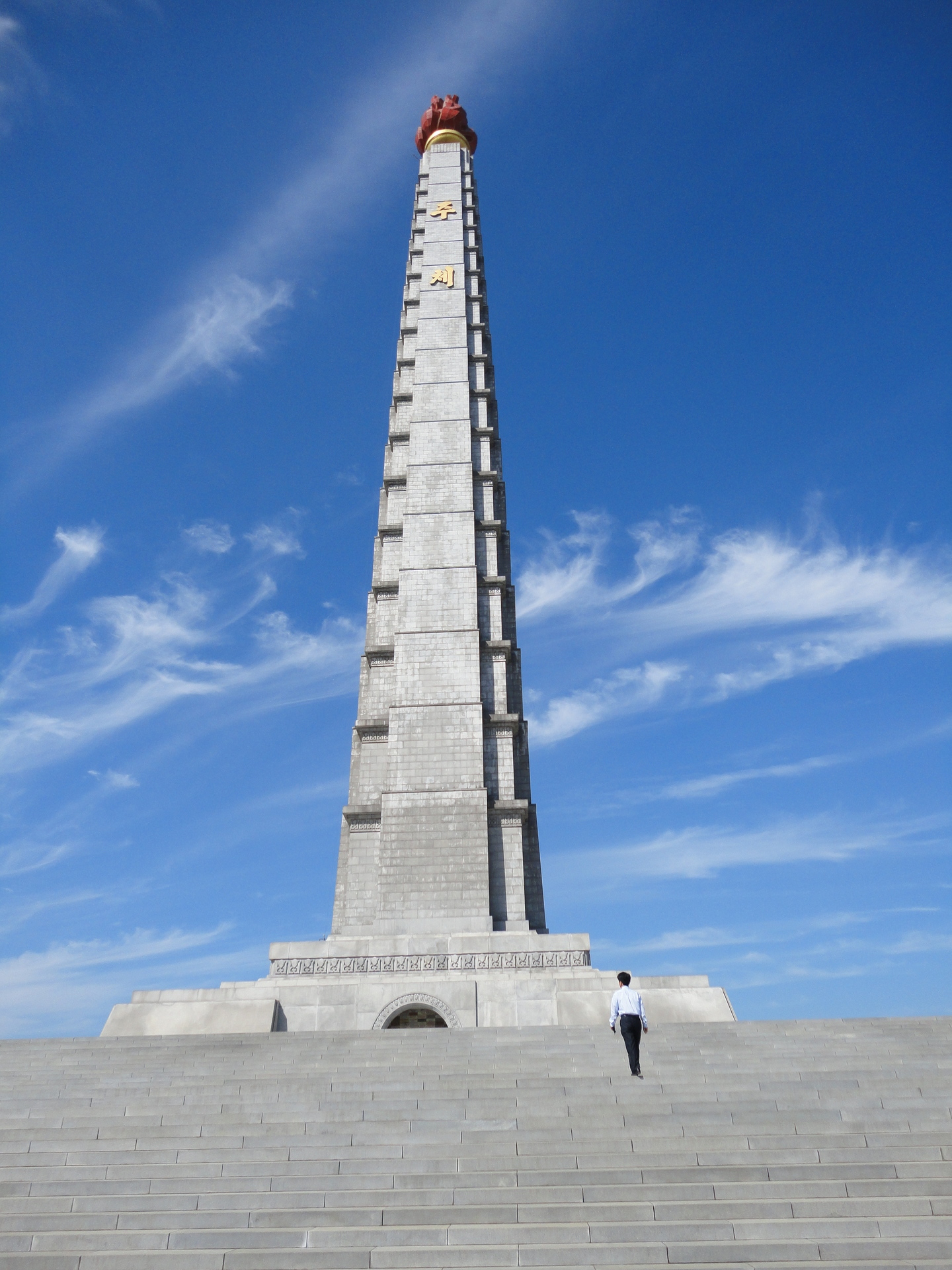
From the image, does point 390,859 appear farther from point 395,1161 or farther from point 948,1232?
point 948,1232

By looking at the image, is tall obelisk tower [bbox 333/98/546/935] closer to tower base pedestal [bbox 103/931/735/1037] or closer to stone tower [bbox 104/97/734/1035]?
stone tower [bbox 104/97/734/1035]

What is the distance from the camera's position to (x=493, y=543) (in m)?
28.2

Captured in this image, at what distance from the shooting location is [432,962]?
20.2 m

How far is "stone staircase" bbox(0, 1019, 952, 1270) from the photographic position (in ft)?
25.3

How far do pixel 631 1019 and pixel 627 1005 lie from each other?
7.3 inches

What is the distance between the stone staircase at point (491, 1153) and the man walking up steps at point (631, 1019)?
1.36ft

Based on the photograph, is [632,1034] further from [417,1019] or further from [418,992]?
[417,1019]

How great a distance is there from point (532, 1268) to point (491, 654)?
19478 mm

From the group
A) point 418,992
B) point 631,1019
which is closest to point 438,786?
point 418,992

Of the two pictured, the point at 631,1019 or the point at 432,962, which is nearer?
the point at 631,1019

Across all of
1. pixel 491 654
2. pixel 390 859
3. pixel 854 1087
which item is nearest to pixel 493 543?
pixel 491 654

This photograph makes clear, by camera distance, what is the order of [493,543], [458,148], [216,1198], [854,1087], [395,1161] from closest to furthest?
[216,1198]
[395,1161]
[854,1087]
[493,543]
[458,148]

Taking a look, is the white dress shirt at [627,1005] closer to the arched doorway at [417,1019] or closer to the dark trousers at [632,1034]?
the dark trousers at [632,1034]

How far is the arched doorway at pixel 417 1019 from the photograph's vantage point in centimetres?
1980
